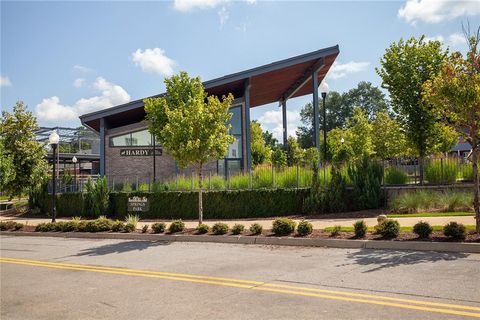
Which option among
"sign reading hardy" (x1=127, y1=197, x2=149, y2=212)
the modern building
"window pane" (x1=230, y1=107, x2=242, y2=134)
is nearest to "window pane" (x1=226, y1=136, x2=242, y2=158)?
the modern building

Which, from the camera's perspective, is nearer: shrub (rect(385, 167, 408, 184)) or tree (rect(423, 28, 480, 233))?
tree (rect(423, 28, 480, 233))

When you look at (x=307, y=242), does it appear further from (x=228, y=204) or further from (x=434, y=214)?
(x=228, y=204)

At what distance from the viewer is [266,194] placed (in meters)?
20.1

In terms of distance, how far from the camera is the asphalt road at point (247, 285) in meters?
6.10

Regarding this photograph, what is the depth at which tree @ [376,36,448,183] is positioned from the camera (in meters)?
20.1

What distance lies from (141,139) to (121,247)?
64.7ft

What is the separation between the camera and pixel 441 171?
18.6m

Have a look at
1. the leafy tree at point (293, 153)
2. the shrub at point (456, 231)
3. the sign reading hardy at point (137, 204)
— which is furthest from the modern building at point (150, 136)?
the shrub at point (456, 231)

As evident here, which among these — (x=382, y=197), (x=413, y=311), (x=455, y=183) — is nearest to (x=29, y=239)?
(x=382, y=197)

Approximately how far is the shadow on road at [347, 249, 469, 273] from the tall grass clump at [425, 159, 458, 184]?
31.2 ft

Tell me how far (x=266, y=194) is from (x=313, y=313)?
46.6 ft

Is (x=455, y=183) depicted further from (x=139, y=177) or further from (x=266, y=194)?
(x=139, y=177)

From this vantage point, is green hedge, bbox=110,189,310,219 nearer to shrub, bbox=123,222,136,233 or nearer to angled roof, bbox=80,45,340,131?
shrub, bbox=123,222,136,233

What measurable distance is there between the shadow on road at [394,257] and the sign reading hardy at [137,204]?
14722 millimetres
